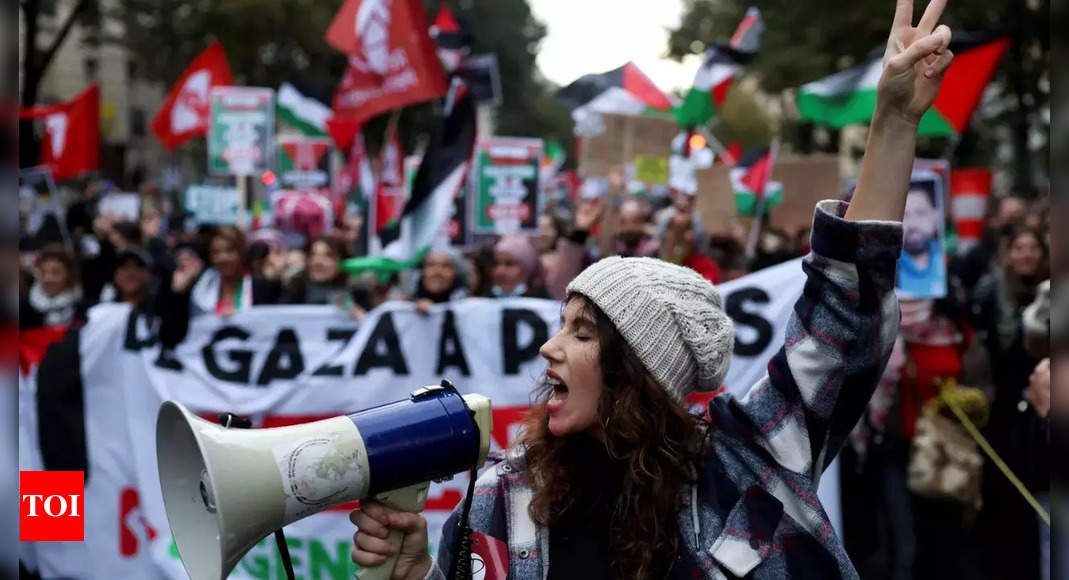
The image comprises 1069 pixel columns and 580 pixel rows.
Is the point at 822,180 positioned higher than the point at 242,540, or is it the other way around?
the point at 822,180

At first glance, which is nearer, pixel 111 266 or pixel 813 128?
pixel 111 266

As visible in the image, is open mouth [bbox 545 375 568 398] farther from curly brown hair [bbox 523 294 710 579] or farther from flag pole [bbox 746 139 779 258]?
flag pole [bbox 746 139 779 258]

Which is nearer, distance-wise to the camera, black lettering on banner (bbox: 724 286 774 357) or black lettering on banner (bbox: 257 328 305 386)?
black lettering on banner (bbox: 724 286 774 357)

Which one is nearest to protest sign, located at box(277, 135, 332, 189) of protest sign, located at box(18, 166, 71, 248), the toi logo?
protest sign, located at box(18, 166, 71, 248)

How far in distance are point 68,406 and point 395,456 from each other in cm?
372

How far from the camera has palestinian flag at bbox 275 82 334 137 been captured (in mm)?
11852

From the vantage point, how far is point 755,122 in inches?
2046

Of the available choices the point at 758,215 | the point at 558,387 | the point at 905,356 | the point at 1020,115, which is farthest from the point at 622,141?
the point at 1020,115

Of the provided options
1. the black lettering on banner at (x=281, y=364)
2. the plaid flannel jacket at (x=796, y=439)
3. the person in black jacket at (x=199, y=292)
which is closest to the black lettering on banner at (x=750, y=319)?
the black lettering on banner at (x=281, y=364)

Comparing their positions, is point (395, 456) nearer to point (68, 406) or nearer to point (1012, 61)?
point (68, 406)

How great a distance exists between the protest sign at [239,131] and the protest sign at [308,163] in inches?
103

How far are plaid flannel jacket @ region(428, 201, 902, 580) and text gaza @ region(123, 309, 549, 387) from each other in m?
2.82

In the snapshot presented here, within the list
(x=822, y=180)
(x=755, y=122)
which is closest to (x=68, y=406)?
(x=822, y=180)

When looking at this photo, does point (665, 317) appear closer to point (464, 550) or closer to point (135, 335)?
point (464, 550)
